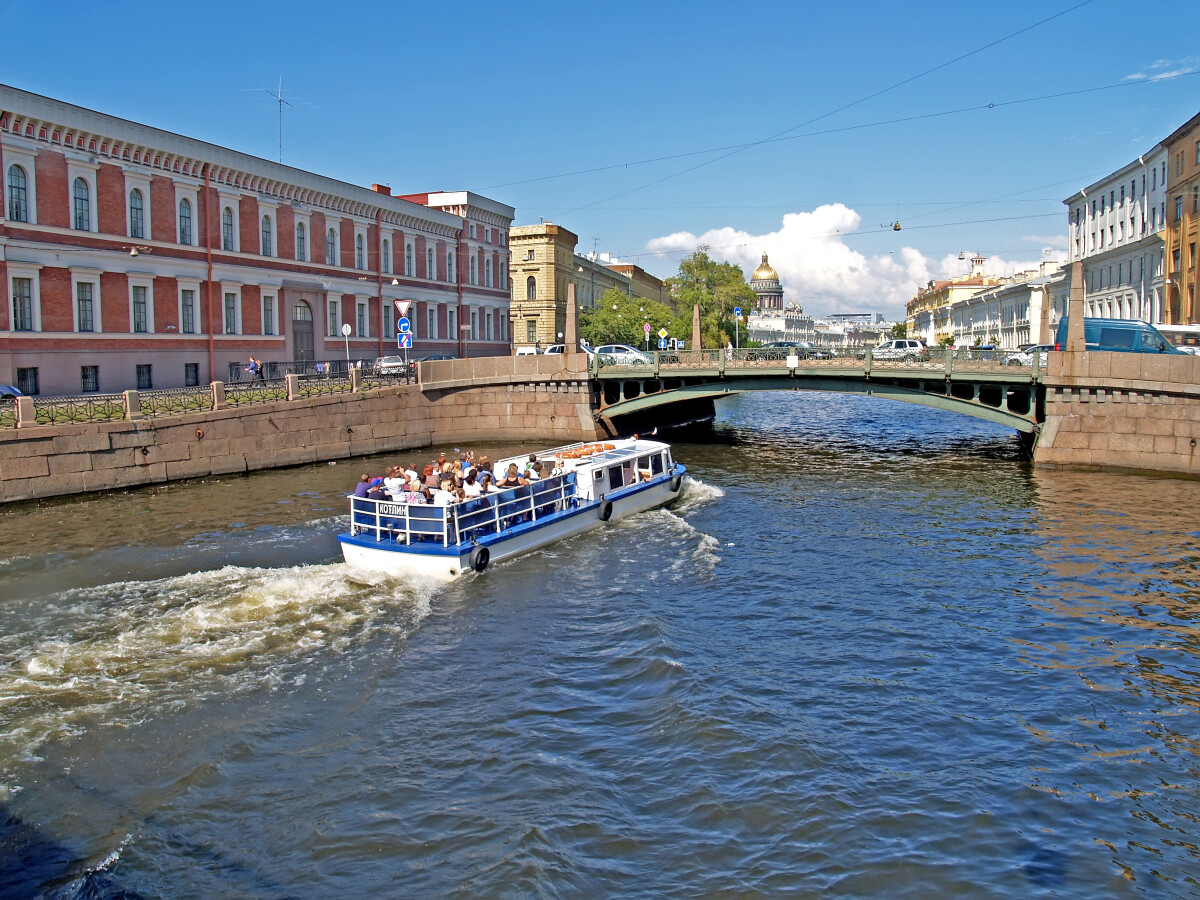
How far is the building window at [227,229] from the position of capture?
137ft

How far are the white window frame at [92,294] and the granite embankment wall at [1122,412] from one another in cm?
3442

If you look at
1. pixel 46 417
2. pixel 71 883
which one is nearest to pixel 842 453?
pixel 46 417

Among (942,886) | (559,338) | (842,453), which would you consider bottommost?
(942,886)

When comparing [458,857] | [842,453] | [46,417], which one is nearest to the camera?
[458,857]

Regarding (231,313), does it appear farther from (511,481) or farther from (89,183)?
(511,481)

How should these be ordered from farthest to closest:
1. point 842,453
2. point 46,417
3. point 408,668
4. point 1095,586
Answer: point 842,453 → point 46,417 → point 1095,586 → point 408,668

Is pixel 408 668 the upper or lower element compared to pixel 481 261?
lower

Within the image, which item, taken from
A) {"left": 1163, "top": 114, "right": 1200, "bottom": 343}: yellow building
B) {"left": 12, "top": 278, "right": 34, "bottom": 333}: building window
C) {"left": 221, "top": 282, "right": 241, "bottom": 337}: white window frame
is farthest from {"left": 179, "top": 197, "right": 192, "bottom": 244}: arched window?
{"left": 1163, "top": 114, "right": 1200, "bottom": 343}: yellow building

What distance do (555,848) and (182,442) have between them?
2446 cm

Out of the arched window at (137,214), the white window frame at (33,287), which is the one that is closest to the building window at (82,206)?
the arched window at (137,214)

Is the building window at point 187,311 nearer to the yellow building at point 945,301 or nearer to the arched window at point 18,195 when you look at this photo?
the arched window at point 18,195

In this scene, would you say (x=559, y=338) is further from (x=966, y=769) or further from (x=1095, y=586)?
(x=966, y=769)

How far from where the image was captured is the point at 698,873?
31.4 ft

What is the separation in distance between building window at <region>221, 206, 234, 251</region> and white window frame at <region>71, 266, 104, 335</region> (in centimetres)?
717
